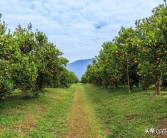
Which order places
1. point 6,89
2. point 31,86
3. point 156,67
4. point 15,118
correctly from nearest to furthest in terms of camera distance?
point 156,67 → point 15,118 → point 6,89 → point 31,86

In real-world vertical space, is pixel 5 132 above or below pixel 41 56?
below

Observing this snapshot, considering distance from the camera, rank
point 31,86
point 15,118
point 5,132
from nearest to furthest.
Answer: point 5,132, point 15,118, point 31,86

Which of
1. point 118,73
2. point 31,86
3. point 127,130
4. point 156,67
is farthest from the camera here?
point 118,73

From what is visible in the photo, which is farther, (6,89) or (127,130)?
(6,89)

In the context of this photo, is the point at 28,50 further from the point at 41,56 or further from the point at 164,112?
the point at 164,112

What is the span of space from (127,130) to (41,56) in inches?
912

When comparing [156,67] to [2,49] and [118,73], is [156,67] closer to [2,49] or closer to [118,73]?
[2,49]

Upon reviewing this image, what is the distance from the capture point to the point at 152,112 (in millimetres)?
26359

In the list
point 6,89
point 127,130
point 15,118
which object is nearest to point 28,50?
point 6,89

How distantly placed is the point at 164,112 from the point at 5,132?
14115 millimetres

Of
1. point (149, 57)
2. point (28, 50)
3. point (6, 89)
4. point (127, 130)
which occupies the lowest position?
point (127, 130)

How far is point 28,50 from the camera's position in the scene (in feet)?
133

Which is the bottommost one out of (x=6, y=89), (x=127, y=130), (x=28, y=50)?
(x=127, y=130)

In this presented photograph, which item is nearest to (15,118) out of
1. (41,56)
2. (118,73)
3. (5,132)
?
(5,132)
